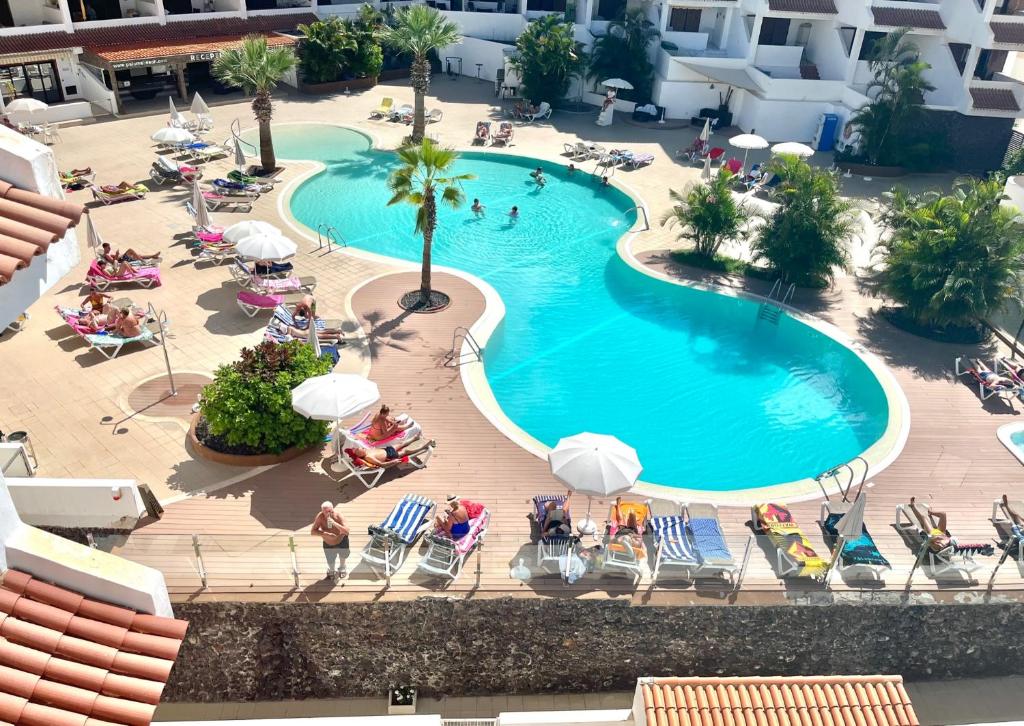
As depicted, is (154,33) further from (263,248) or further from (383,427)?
(383,427)

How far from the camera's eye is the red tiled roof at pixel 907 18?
1328 inches

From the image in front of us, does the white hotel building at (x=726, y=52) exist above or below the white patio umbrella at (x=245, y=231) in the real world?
above

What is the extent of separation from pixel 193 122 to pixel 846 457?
2974cm

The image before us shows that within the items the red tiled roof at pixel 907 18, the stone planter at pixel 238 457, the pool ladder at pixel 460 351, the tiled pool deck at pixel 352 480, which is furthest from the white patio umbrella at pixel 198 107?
the red tiled roof at pixel 907 18

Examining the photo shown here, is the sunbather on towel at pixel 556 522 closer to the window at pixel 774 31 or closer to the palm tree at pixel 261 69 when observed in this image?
the palm tree at pixel 261 69

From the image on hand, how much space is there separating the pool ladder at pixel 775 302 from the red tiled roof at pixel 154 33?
30053mm

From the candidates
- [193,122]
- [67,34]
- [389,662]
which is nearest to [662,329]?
[389,662]

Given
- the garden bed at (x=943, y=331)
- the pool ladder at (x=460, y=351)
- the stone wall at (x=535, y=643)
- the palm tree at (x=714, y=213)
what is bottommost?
the stone wall at (x=535, y=643)

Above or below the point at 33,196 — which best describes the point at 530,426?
below

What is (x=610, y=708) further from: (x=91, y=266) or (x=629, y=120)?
(x=629, y=120)

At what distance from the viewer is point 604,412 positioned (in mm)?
18484

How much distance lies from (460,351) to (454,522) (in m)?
6.89

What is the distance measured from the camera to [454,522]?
1316cm

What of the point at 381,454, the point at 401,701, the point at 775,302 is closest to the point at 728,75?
the point at 775,302
